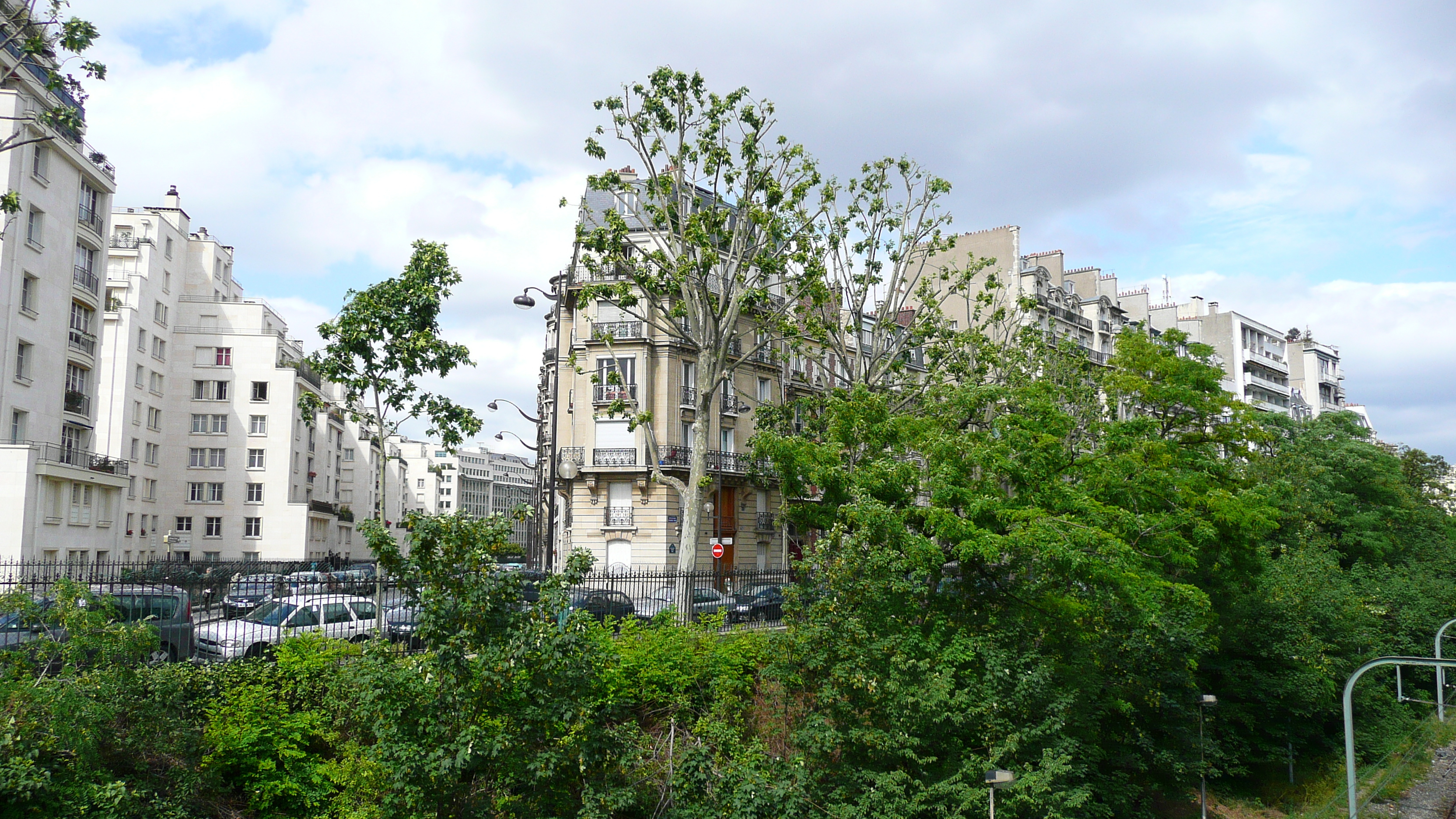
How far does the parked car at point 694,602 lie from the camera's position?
1958cm

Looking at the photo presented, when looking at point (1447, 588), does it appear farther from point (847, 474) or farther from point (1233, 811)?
point (847, 474)

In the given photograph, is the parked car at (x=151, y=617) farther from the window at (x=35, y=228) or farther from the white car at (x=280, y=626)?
the window at (x=35, y=228)

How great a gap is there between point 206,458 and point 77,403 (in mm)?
19843

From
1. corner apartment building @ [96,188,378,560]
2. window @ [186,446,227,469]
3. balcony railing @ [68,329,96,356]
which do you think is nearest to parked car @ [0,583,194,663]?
balcony railing @ [68,329,96,356]

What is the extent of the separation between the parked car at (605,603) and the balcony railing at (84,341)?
109ft

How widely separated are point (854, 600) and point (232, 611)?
34.5 ft

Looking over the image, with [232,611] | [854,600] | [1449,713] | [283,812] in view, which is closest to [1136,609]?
[854,600]

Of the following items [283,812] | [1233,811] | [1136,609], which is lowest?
[1233,811]

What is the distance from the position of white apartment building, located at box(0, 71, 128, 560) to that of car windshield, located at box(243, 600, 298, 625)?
2153cm

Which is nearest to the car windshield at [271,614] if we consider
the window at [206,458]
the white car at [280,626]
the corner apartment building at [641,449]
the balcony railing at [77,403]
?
the white car at [280,626]

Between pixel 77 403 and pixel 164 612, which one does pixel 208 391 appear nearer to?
pixel 77 403

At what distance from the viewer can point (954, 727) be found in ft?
51.2

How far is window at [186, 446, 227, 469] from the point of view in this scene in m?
60.8

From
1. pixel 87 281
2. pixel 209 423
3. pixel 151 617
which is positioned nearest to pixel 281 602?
pixel 151 617
